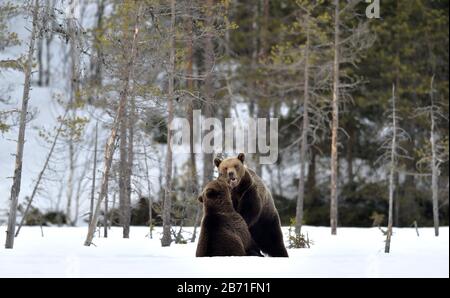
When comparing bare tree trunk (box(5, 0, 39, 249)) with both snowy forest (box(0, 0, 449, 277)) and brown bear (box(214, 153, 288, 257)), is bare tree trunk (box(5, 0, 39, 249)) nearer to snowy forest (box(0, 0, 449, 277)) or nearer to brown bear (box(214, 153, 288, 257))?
brown bear (box(214, 153, 288, 257))

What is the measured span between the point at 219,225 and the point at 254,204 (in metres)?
1.00

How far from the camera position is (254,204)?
11.2 m

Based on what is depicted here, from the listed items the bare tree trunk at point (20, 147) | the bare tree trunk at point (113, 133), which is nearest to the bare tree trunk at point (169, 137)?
the bare tree trunk at point (113, 133)

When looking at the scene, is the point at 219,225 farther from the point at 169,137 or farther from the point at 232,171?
the point at 169,137

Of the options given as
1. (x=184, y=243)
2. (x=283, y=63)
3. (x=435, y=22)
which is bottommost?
(x=184, y=243)

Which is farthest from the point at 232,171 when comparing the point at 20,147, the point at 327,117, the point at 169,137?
the point at 327,117

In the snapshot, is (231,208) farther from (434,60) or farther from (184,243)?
(434,60)

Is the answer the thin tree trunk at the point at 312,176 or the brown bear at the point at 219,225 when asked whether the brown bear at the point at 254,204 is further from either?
the thin tree trunk at the point at 312,176

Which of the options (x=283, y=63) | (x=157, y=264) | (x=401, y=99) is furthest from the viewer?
(x=401, y=99)

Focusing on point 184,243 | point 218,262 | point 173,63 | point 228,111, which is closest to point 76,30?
point 173,63

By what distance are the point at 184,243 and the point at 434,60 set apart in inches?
689

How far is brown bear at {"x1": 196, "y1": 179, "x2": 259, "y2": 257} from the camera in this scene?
33.6ft

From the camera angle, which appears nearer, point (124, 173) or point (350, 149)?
point (124, 173)
